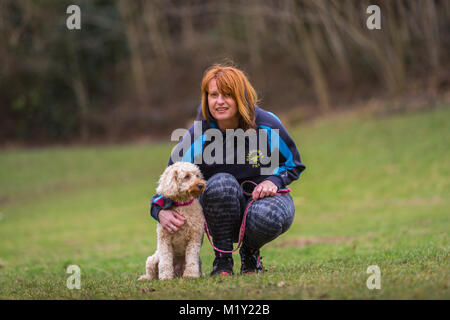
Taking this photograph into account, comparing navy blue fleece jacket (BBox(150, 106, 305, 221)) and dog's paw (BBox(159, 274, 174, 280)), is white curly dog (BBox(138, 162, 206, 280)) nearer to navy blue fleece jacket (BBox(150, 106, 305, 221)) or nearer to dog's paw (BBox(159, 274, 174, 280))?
dog's paw (BBox(159, 274, 174, 280))

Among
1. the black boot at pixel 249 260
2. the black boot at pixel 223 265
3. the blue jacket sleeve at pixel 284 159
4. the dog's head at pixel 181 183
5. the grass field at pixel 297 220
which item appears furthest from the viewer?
the black boot at pixel 249 260

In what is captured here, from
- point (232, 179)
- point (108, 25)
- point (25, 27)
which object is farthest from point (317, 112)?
point (232, 179)

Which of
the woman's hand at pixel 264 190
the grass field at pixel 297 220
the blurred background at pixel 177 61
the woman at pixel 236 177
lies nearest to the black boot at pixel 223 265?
the woman at pixel 236 177

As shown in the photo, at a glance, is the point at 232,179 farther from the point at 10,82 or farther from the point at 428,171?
the point at 10,82

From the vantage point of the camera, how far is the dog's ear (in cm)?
489

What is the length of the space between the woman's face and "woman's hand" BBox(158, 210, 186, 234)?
0.98 meters

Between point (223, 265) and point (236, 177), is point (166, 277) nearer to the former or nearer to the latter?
point (223, 265)

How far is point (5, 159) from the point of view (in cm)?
2928

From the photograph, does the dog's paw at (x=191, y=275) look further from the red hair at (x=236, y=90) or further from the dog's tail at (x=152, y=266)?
the red hair at (x=236, y=90)

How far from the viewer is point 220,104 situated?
16.6 ft

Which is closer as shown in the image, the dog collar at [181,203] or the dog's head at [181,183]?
the dog's head at [181,183]

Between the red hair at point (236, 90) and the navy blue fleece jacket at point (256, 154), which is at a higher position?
the red hair at point (236, 90)

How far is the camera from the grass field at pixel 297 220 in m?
4.34

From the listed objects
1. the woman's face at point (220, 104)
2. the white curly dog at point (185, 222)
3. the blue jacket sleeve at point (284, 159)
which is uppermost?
the woman's face at point (220, 104)
